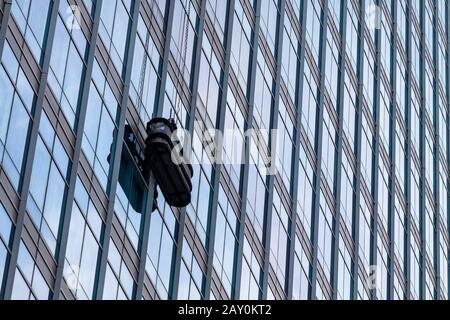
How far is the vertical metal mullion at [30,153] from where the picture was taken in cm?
3577

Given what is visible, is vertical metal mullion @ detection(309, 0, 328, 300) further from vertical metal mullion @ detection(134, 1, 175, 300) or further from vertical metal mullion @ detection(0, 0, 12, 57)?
vertical metal mullion @ detection(0, 0, 12, 57)

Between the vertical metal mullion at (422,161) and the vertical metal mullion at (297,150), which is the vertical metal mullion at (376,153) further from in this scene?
the vertical metal mullion at (297,150)

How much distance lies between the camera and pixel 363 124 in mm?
71688

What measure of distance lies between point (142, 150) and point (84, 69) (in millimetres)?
4673

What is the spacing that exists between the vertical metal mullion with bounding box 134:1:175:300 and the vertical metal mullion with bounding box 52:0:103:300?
5018 mm

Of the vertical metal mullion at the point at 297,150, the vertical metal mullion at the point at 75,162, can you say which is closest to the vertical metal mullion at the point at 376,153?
the vertical metal mullion at the point at 297,150

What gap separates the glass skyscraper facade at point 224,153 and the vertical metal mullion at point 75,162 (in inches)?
2.5

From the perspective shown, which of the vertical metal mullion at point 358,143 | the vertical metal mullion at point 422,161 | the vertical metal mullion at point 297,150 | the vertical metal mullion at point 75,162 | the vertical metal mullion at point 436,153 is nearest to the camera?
the vertical metal mullion at point 75,162

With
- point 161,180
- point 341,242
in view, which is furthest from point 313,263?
point 161,180

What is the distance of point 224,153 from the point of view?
52.6 meters

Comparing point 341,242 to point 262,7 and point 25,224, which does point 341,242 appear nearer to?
point 262,7

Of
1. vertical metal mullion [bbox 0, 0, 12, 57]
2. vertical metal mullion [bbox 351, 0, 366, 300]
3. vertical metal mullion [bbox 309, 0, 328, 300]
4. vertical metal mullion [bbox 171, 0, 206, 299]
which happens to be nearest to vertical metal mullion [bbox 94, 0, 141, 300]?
vertical metal mullion [bbox 171, 0, 206, 299]

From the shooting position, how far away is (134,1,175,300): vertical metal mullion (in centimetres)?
4412

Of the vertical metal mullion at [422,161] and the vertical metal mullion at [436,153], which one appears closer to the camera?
the vertical metal mullion at [422,161]
